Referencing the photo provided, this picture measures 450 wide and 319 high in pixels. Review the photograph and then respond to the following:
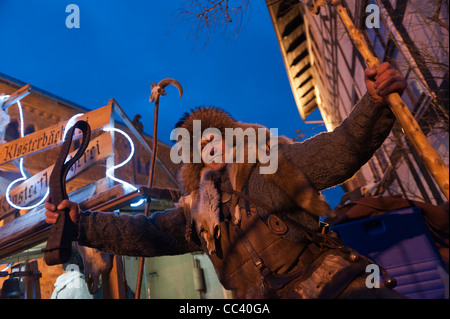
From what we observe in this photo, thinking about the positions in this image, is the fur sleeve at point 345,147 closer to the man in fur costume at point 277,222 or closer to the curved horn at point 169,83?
the man in fur costume at point 277,222

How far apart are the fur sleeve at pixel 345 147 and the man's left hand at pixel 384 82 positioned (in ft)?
0.24

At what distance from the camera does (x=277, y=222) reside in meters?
1.99

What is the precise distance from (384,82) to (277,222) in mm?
989

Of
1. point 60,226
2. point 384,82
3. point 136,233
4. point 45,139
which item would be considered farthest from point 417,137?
point 45,139

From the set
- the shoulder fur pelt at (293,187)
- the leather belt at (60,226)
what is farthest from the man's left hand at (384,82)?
the leather belt at (60,226)

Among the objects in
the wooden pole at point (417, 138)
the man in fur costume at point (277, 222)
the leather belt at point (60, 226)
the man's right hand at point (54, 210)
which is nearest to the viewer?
the wooden pole at point (417, 138)

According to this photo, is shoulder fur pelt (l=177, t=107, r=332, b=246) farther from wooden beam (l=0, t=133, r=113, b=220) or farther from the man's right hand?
wooden beam (l=0, t=133, r=113, b=220)

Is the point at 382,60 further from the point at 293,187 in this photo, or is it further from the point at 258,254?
the point at 258,254

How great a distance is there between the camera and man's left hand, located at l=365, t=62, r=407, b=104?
152cm

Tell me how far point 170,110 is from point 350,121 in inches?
3830

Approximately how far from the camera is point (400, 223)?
3.17 m

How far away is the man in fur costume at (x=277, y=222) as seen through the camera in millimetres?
Answer: 1728

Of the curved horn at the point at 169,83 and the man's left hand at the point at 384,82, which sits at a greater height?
the curved horn at the point at 169,83
